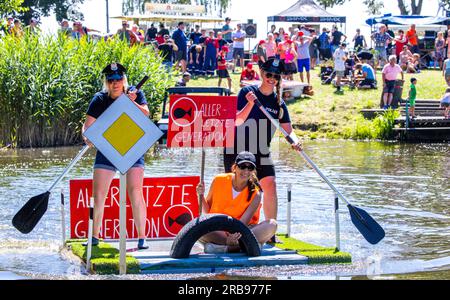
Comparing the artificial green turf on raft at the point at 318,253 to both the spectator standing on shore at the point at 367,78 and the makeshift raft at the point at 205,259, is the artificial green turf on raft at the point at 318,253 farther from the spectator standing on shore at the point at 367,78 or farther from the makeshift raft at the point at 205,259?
the spectator standing on shore at the point at 367,78

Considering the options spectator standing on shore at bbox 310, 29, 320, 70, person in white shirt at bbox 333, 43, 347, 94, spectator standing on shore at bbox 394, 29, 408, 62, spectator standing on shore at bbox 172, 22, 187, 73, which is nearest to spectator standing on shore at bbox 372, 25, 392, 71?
spectator standing on shore at bbox 394, 29, 408, 62

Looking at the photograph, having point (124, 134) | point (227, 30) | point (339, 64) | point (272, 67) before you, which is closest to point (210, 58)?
point (339, 64)

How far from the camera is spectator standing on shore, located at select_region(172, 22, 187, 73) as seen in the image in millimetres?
33312

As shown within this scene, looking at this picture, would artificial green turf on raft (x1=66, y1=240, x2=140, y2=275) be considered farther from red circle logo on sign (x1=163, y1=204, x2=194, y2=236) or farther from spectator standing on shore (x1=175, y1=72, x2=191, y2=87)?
spectator standing on shore (x1=175, y1=72, x2=191, y2=87)

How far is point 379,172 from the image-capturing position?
2119 centimetres

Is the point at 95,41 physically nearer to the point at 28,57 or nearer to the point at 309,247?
the point at 28,57

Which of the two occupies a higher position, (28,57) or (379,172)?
(28,57)

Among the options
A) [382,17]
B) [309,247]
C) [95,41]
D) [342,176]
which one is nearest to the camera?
[309,247]

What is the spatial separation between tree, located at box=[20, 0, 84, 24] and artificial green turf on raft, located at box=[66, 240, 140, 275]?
45.7 metres

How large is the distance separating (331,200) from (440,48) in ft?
75.0

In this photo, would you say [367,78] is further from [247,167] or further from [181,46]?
[247,167]

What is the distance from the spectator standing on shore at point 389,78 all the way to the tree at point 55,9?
29713 millimetres
